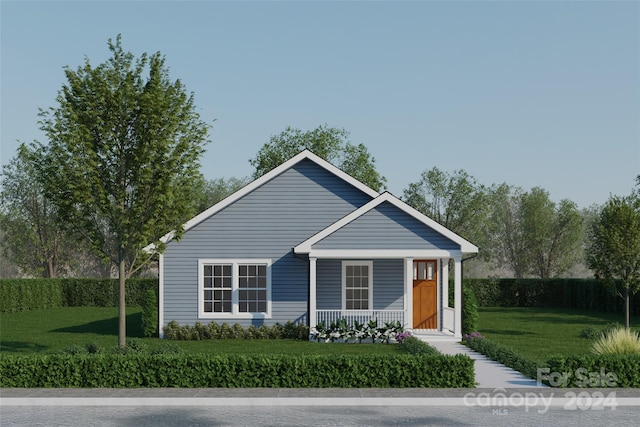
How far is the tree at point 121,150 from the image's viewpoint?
18.7 metres

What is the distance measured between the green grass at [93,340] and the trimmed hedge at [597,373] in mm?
6374

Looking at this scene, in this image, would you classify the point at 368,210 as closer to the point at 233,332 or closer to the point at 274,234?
the point at 274,234

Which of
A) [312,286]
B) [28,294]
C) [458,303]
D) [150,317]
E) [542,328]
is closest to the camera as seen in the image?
[312,286]

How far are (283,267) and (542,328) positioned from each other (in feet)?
38.5

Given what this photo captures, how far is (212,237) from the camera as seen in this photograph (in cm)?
2536

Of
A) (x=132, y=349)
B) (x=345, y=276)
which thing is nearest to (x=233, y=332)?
(x=345, y=276)

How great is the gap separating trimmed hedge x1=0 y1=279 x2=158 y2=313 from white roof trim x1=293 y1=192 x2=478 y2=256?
74.5 feet

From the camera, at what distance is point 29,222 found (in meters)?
63.4

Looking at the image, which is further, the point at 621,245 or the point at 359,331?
the point at 621,245

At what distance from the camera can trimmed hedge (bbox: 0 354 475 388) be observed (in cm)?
→ 1441

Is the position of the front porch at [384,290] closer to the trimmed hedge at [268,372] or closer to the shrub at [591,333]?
the shrub at [591,333]

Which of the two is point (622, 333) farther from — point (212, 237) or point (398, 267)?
point (212, 237)

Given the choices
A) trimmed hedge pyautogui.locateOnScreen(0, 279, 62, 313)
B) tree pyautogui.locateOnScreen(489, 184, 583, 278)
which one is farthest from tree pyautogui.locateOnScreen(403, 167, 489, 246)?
trimmed hedge pyautogui.locateOnScreen(0, 279, 62, 313)

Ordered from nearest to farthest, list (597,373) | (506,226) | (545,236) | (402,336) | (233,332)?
(597,373) < (402,336) < (233,332) < (545,236) < (506,226)
